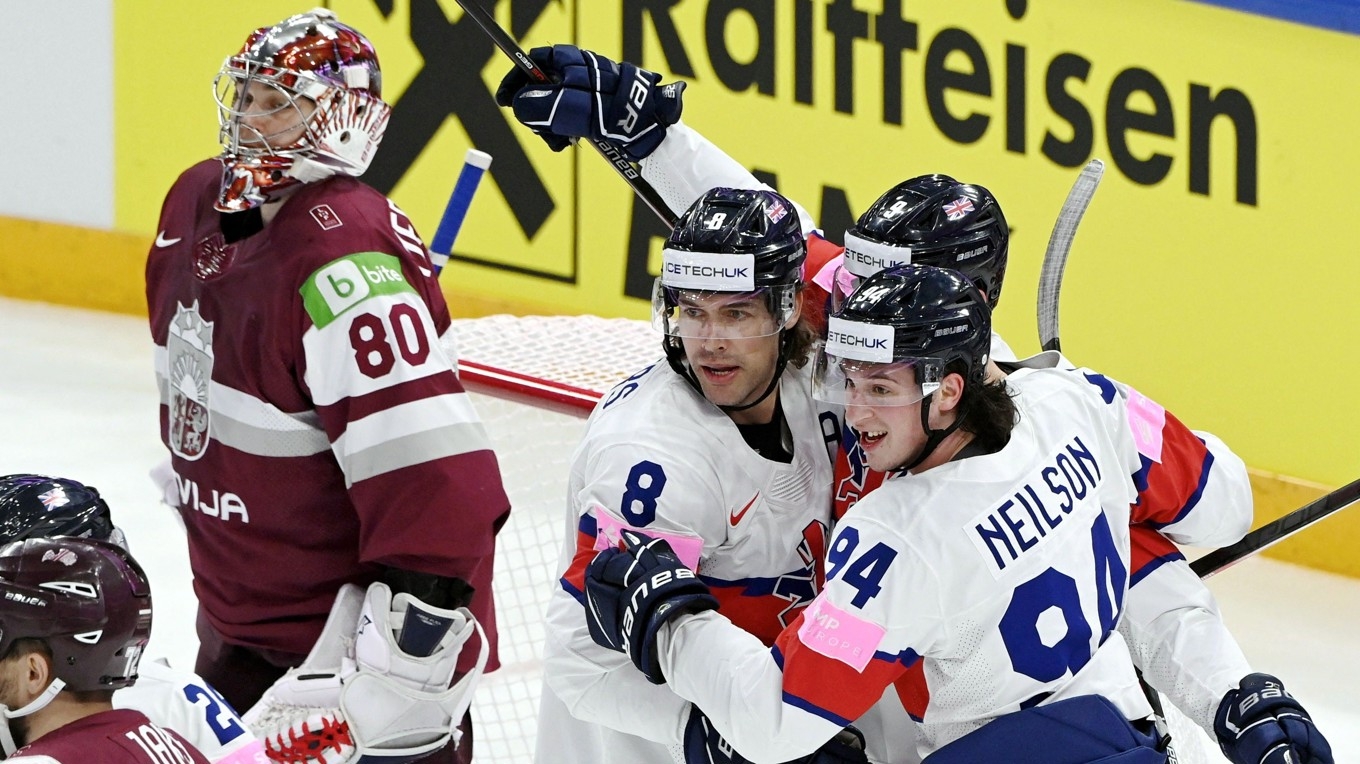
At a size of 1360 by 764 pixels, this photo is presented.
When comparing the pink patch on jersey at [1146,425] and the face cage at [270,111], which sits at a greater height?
the face cage at [270,111]

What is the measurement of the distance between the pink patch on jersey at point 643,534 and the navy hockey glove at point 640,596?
42 millimetres

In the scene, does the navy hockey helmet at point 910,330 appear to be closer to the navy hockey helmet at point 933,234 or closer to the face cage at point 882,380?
the face cage at point 882,380

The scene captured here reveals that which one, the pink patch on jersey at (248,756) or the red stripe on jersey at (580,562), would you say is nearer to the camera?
the pink patch on jersey at (248,756)

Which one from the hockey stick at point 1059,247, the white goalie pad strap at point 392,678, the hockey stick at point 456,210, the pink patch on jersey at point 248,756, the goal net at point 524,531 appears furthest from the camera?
the goal net at point 524,531

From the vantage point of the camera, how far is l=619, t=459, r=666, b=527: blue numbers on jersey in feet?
7.70

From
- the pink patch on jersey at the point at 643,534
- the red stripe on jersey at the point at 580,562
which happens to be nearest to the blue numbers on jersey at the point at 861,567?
the pink patch on jersey at the point at 643,534

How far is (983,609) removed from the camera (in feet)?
7.06

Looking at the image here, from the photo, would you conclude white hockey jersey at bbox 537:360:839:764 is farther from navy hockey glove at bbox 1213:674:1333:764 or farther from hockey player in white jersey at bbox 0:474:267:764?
navy hockey glove at bbox 1213:674:1333:764

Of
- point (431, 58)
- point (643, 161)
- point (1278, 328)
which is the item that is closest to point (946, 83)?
point (1278, 328)

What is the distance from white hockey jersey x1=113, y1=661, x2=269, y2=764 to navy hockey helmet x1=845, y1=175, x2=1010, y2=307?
99 cm

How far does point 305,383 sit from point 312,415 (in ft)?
0.17

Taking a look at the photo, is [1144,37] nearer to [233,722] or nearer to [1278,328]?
[1278,328]

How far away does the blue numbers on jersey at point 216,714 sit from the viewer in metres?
2.25

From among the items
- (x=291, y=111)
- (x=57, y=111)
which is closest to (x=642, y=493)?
(x=291, y=111)
